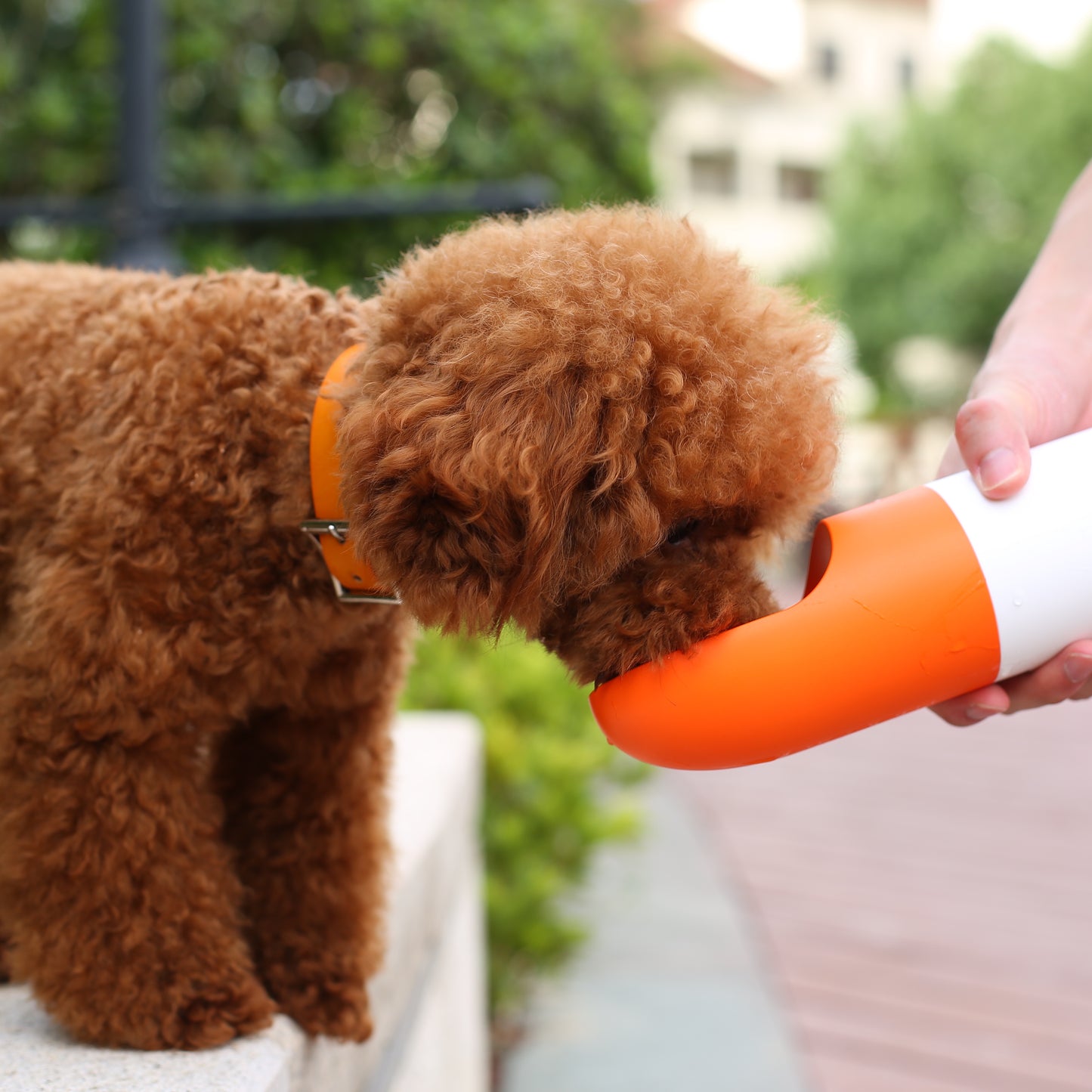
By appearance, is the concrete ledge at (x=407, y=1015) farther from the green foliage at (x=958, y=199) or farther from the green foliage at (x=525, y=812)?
the green foliage at (x=958, y=199)

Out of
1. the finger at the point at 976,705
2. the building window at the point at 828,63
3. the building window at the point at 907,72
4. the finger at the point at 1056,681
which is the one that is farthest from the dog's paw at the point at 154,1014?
the building window at the point at 907,72

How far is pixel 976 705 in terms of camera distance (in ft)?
5.19

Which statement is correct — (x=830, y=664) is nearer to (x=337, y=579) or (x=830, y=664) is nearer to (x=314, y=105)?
(x=337, y=579)

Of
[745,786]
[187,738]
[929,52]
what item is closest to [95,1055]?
[187,738]

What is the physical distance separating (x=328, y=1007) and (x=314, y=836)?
23 cm

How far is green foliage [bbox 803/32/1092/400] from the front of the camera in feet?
61.5

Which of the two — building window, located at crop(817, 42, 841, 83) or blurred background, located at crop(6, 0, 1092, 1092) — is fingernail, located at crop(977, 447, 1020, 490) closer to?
blurred background, located at crop(6, 0, 1092, 1092)

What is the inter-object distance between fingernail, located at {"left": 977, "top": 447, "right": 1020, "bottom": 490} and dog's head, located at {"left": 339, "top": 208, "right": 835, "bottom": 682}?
23cm

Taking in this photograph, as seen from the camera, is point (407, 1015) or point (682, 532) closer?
point (682, 532)

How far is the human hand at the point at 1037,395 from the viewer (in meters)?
1.43

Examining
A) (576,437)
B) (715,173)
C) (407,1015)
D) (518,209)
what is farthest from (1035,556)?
(715,173)

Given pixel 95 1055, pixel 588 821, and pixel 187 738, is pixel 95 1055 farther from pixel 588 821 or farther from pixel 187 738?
pixel 588 821

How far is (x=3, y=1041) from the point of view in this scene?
1387 mm

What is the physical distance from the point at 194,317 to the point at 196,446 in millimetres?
199
